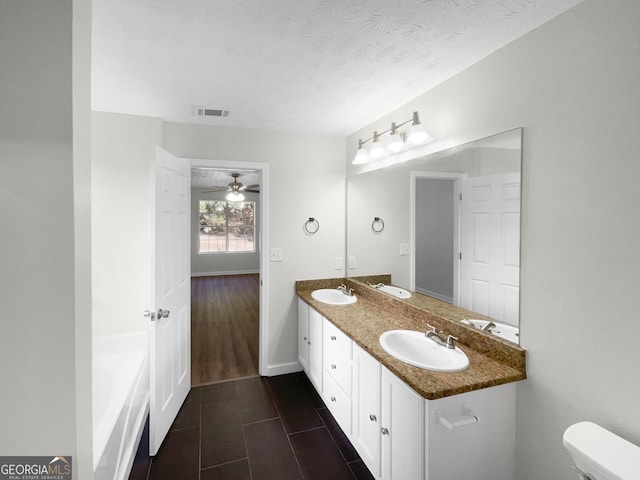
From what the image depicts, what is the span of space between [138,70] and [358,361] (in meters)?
2.19

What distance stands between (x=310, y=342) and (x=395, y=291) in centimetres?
89

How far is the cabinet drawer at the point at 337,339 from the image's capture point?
198cm

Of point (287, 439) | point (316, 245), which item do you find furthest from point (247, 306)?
point (287, 439)

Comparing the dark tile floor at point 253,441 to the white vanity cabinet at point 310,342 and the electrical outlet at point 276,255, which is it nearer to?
the white vanity cabinet at point 310,342

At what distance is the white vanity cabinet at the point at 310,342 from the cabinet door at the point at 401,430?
97 cm

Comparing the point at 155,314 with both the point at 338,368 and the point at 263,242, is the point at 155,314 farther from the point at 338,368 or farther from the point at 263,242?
the point at 338,368

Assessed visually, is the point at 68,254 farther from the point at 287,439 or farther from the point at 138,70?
the point at 287,439

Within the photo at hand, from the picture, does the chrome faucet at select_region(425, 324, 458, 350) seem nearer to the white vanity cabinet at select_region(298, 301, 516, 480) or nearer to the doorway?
the white vanity cabinet at select_region(298, 301, 516, 480)

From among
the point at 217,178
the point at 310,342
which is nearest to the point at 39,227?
Result: the point at 310,342

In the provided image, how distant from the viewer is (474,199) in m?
1.71

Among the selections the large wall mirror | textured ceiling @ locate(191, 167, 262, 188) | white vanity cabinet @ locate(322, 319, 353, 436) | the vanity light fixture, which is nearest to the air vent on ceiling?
the vanity light fixture

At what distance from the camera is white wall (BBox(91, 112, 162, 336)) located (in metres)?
2.44

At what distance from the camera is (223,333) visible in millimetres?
4094

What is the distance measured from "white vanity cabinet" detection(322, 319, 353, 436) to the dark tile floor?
19cm
